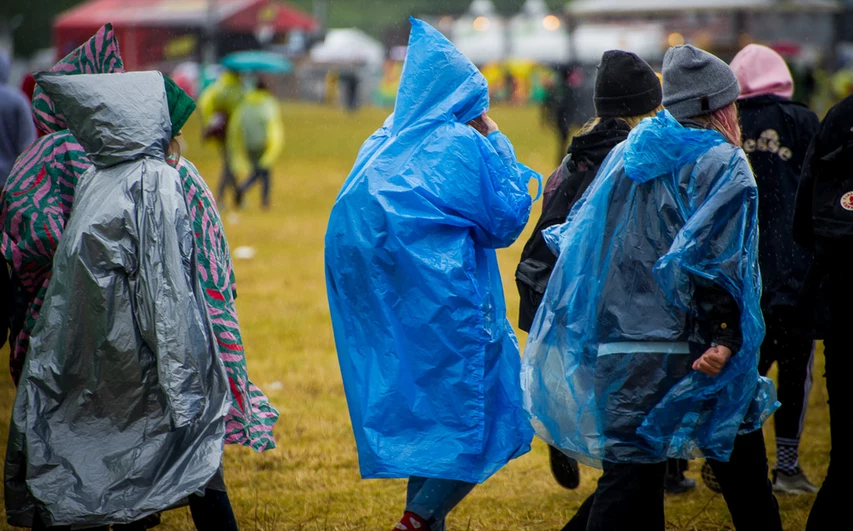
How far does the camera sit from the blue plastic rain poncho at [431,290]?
3.12 meters

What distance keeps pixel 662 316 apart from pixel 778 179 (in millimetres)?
1558

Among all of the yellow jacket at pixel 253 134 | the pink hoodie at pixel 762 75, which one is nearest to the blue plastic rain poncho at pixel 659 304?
the pink hoodie at pixel 762 75

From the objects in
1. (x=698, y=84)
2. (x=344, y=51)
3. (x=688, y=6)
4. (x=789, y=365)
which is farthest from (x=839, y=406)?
(x=344, y=51)

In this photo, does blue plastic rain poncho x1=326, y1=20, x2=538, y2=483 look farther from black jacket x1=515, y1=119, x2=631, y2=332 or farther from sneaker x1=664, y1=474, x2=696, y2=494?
sneaker x1=664, y1=474, x2=696, y2=494

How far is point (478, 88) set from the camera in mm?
3330

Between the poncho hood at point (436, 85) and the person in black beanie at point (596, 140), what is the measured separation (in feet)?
1.28

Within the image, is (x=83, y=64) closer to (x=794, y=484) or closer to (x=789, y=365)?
(x=789, y=365)

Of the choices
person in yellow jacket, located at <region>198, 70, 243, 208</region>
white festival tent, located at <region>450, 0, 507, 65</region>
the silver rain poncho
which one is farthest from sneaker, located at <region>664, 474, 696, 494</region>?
white festival tent, located at <region>450, 0, 507, 65</region>

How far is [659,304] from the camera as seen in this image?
9.12ft

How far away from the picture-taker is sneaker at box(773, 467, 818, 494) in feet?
13.7

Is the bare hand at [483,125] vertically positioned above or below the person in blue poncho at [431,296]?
above

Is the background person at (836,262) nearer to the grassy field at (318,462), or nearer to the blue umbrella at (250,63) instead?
the grassy field at (318,462)

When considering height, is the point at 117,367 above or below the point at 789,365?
above

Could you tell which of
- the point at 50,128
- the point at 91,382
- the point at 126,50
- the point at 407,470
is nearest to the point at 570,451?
the point at 407,470
